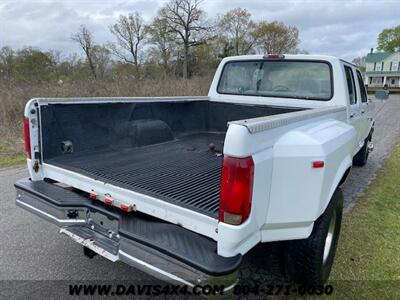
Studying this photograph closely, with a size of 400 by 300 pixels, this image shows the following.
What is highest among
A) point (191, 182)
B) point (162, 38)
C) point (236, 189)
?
point (162, 38)

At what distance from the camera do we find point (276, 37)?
5716cm

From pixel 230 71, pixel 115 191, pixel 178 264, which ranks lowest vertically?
pixel 178 264

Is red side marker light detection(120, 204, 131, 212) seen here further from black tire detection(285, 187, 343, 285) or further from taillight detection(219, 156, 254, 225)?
black tire detection(285, 187, 343, 285)

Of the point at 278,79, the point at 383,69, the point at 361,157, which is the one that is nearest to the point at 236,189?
the point at 278,79

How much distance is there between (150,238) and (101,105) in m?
1.94

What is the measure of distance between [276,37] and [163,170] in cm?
5978

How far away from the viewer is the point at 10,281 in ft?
8.85

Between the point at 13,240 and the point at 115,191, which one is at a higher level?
the point at 115,191

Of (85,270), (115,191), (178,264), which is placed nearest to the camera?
(178,264)

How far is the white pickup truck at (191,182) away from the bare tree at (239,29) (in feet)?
Result: 161

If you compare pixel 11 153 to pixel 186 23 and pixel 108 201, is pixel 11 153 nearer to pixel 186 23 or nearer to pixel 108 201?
pixel 108 201

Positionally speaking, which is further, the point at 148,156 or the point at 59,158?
the point at 148,156

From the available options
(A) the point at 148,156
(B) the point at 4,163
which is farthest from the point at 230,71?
(B) the point at 4,163

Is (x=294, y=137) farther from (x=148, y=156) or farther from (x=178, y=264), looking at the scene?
(x=148, y=156)
